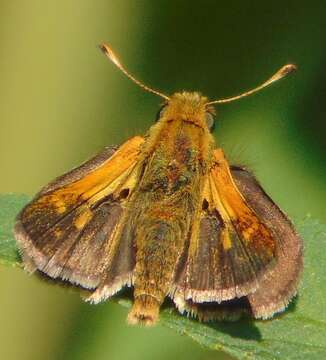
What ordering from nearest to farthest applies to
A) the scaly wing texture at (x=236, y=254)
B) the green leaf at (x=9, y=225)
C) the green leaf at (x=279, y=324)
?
the green leaf at (x=279, y=324) → the scaly wing texture at (x=236, y=254) → the green leaf at (x=9, y=225)

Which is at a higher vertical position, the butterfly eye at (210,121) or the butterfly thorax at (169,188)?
the butterfly eye at (210,121)

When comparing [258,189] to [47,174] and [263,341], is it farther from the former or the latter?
[47,174]

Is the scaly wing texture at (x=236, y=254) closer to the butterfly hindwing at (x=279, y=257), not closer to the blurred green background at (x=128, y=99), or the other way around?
the butterfly hindwing at (x=279, y=257)

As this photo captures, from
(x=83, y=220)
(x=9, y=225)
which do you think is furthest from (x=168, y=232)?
(x=9, y=225)

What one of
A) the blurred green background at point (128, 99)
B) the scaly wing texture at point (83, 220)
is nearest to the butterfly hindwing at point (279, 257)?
the scaly wing texture at point (83, 220)

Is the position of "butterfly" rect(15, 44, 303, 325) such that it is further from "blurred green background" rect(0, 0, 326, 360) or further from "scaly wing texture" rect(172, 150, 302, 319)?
"blurred green background" rect(0, 0, 326, 360)

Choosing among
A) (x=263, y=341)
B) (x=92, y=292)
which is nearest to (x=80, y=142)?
(x=92, y=292)

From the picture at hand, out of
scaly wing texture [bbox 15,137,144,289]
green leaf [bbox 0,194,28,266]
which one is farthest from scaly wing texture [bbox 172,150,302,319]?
green leaf [bbox 0,194,28,266]

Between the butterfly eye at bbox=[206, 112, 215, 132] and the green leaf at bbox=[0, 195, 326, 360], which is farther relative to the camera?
the butterfly eye at bbox=[206, 112, 215, 132]
